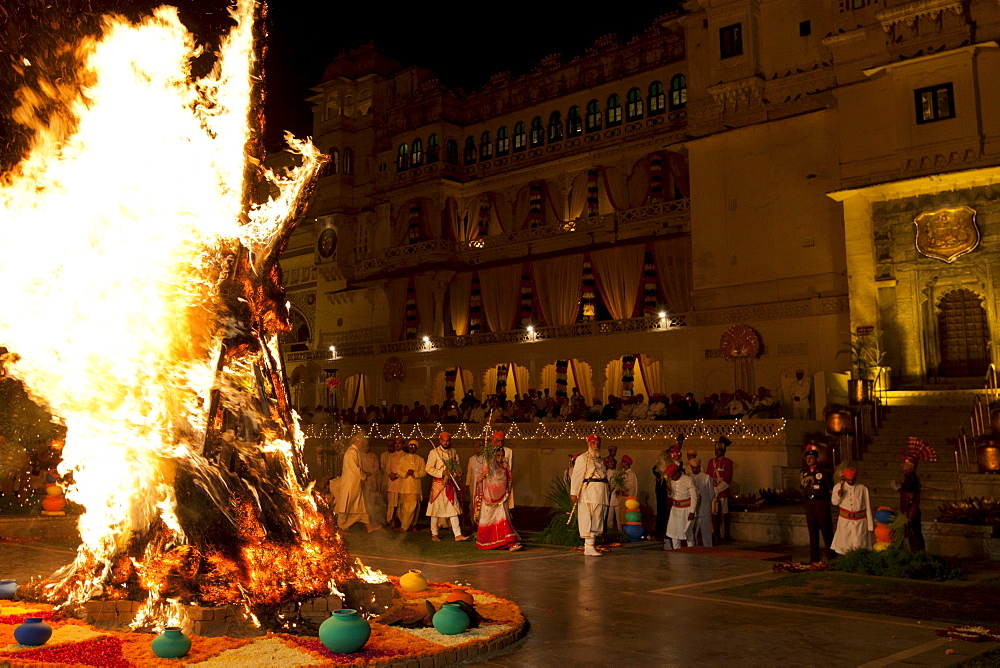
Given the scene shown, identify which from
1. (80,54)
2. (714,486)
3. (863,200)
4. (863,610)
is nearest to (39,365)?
(80,54)

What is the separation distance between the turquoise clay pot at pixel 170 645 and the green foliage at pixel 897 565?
357 inches

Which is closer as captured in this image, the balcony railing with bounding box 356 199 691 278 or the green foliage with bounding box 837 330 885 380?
the green foliage with bounding box 837 330 885 380

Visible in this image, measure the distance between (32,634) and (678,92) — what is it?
97.7ft

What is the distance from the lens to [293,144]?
365 inches

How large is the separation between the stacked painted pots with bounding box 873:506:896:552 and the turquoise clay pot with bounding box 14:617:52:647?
11202 millimetres

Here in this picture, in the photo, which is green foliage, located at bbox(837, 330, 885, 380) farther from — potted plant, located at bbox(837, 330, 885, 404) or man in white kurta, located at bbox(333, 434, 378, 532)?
man in white kurta, located at bbox(333, 434, 378, 532)

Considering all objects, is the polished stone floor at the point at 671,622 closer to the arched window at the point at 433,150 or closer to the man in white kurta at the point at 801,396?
the man in white kurta at the point at 801,396

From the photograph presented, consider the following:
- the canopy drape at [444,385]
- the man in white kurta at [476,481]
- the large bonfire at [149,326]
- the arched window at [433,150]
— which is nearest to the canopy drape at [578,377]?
the canopy drape at [444,385]

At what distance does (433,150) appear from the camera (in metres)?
39.6

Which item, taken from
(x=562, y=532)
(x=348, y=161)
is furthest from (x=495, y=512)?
(x=348, y=161)

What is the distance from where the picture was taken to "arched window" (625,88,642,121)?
34.2 m

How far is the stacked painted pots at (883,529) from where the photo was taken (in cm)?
1348

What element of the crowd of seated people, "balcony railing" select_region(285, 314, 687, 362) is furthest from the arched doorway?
"balcony railing" select_region(285, 314, 687, 362)

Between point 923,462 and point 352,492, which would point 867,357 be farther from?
point 352,492
